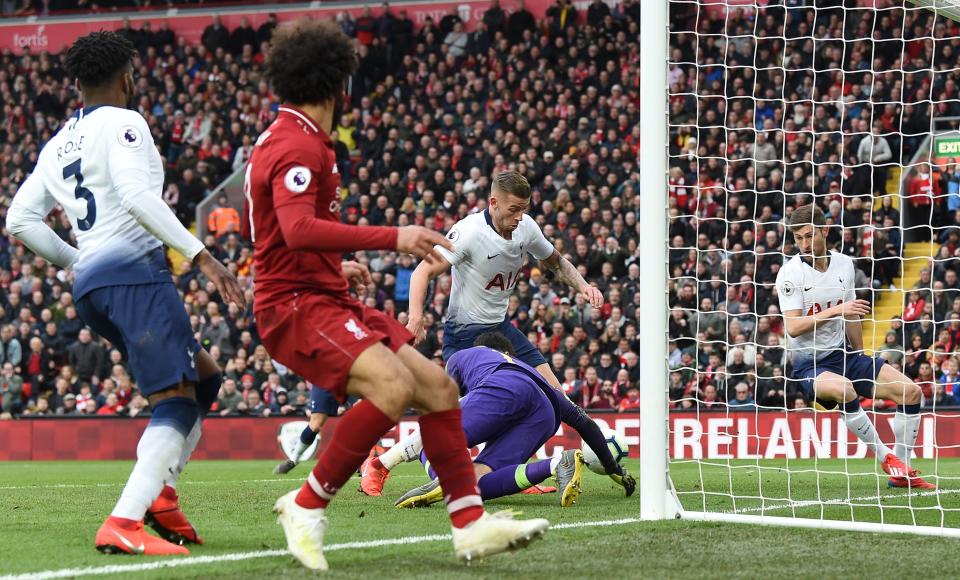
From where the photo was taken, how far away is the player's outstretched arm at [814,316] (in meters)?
8.01

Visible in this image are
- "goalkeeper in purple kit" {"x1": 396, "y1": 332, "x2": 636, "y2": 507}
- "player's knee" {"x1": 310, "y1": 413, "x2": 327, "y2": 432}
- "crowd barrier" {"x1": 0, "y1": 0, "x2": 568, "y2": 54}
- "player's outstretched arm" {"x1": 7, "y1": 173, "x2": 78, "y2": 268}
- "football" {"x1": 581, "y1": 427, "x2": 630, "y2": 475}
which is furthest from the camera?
"crowd barrier" {"x1": 0, "y1": 0, "x2": 568, "y2": 54}

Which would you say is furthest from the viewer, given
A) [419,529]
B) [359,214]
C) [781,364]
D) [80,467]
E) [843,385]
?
[359,214]

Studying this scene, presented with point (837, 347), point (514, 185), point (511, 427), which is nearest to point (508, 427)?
point (511, 427)

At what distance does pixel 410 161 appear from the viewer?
22.5m

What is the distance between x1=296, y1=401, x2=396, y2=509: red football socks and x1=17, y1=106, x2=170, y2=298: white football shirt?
1.21 meters

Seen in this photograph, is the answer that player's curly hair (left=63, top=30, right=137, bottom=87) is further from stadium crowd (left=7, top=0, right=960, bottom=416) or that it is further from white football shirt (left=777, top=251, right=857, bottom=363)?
stadium crowd (left=7, top=0, right=960, bottom=416)

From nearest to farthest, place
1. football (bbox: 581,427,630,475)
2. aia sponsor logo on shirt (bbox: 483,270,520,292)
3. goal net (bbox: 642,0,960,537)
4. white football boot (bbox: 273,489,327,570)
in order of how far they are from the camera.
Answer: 1. white football boot (bbox: 273,489,327,570)
2. football (bbox: 581,427,630,475)
3. goal net (bbox: 642,0,960,537)
4. aia sponsor logo on shirt (bbox: 483,270,520,292)

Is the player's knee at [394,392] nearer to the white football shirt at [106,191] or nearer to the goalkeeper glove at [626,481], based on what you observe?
the white football shirt at [106,191]

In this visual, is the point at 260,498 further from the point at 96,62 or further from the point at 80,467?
the point at 80,467

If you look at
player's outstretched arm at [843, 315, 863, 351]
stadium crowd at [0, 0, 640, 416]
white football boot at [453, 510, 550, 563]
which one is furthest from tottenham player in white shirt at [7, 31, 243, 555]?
stadium crowd at [0, 0, 640, 416]

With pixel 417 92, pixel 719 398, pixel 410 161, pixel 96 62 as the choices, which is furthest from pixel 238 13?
pixel 96 62

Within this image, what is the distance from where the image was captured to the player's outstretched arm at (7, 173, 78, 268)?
5.71m

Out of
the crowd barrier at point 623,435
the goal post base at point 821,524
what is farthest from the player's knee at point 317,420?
the goal post base at point 821,524

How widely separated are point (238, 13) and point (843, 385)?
22089 millimetres
